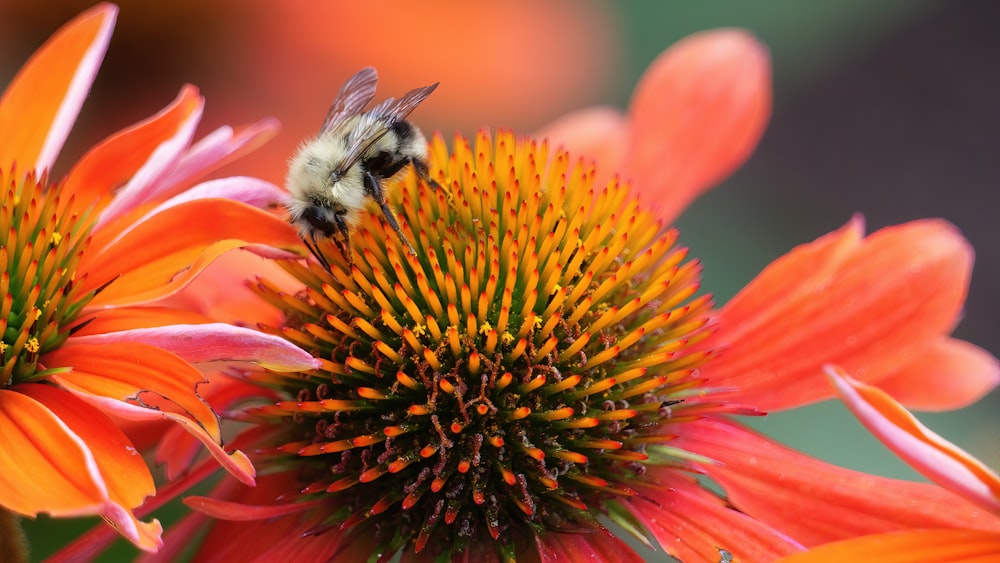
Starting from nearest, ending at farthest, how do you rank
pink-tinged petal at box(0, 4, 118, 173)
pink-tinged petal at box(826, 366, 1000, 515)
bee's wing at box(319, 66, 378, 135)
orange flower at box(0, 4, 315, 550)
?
1. pink-tinged petal at box(826, 366, 1000, 515)
2. orange flower at box(0, 4, 315, 550)
3. pink-tinged petal at box(0, 4, 118, 173)
4. bee's wing at box(319, 66, 378, 135)

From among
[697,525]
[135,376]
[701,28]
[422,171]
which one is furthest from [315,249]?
[701,28]

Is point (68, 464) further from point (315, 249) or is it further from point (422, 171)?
point (422, 171)

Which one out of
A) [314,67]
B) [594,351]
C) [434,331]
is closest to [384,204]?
[434,331]

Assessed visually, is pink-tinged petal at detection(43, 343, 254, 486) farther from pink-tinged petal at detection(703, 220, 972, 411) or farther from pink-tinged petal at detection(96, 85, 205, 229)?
pink-tinged petal at detection(703, 220, 972, 411)

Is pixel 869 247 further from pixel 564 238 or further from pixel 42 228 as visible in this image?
pixel 42 228

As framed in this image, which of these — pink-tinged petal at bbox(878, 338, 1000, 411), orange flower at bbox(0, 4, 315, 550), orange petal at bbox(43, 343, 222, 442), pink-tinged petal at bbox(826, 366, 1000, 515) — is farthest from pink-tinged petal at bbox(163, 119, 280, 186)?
pink-tinged petal at bbox(878, 338, 1000, 411)

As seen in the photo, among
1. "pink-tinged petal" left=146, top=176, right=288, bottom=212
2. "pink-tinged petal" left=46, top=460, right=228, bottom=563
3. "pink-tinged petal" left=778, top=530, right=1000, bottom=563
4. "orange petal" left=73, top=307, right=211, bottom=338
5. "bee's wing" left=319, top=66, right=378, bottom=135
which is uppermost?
"bee's wing" left=319, top=66, right=378, bottom=135

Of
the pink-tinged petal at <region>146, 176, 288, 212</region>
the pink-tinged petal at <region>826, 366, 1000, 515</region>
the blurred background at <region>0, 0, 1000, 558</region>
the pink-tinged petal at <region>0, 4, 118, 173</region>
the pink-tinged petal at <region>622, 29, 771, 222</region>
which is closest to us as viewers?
the pink-tinged petal at <region>826, 366, 1000, 515</region>
